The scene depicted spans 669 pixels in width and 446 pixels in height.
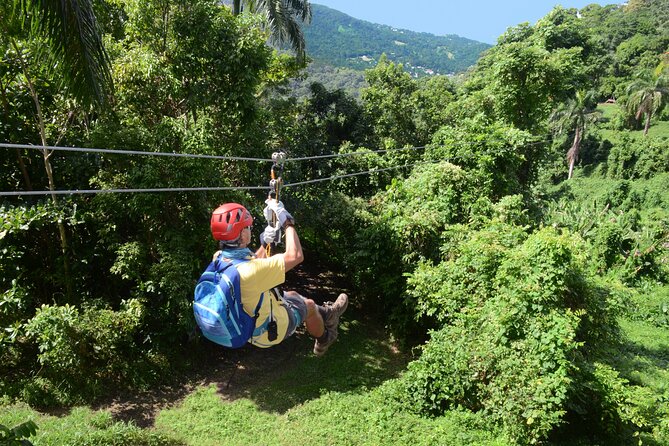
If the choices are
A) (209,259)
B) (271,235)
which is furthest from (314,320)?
(209,259)

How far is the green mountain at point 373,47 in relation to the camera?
89188mm

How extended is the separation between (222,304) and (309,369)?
5.11m

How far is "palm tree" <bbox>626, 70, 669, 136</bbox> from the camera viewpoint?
31.5 metres

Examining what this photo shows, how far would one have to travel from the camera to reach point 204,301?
3650 millimetres

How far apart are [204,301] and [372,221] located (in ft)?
21.0

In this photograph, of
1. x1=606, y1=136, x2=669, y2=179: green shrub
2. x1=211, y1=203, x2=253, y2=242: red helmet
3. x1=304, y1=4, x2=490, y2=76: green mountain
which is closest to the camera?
x1=211, y1=203, x2=253, y2=242: red helmet

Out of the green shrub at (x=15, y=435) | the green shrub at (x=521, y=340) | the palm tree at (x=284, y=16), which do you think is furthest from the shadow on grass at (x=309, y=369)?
the palm tree at (x=284, y=16)

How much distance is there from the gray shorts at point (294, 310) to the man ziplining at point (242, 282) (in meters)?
0.14

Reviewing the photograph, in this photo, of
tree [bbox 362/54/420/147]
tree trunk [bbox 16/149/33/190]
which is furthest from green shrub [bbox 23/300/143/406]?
tree [bbox 362/54/420/147]

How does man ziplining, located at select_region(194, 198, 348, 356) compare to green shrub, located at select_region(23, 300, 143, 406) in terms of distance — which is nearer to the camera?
man ziplining, located at select_region(194, 198, 348, 356)

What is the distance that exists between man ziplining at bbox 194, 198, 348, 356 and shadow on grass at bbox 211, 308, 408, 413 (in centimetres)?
377

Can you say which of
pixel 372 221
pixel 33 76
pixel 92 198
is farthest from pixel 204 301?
pixel 372 221

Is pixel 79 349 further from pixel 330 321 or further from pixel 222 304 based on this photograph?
pixel 222 304

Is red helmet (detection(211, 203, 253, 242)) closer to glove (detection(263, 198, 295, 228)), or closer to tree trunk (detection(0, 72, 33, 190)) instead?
glove (detection(263, 198, 295, 228))
